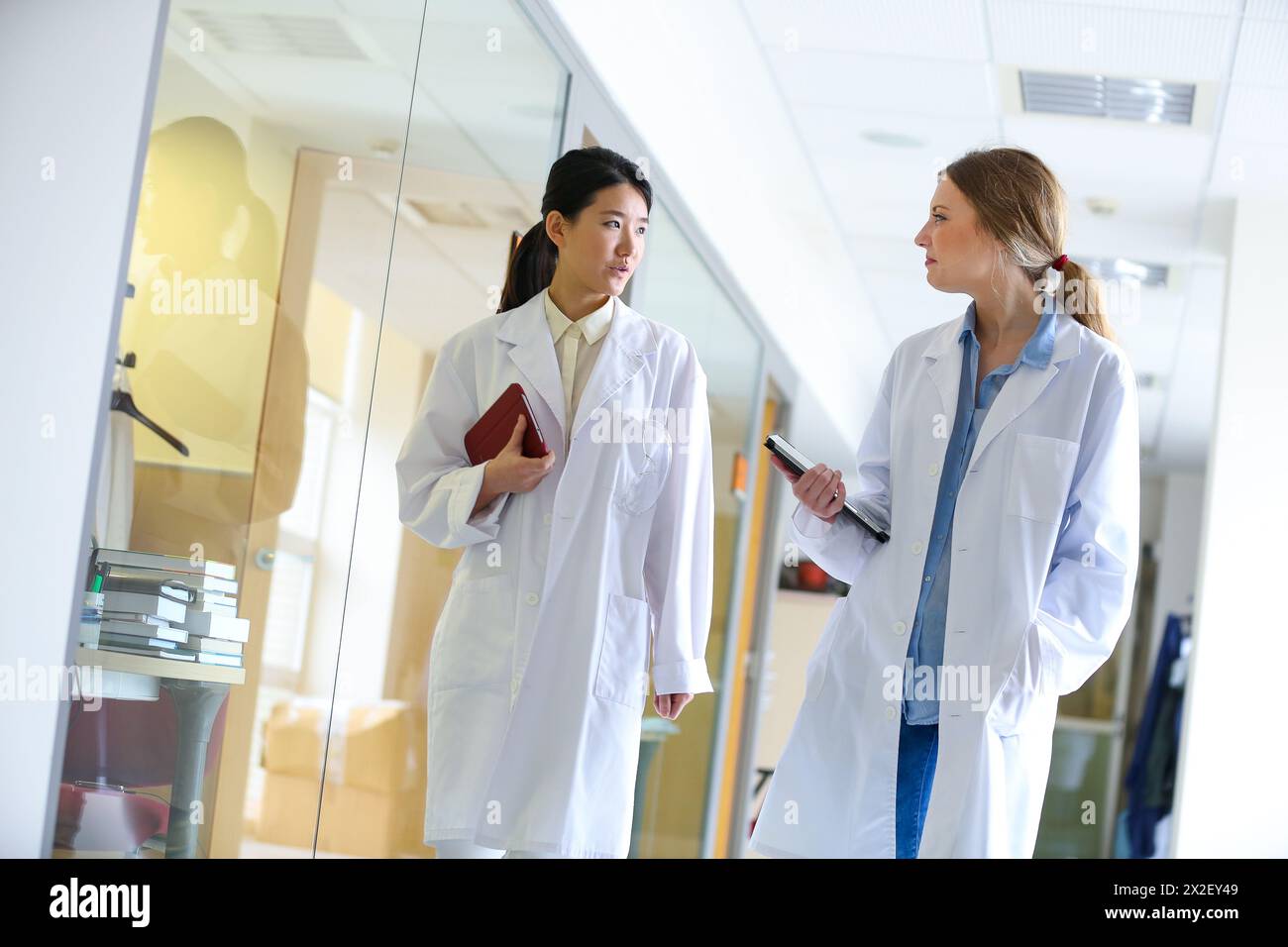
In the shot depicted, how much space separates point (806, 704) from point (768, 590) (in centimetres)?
504

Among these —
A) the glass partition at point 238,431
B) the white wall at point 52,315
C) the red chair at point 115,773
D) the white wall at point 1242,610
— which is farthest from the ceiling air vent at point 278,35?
the white wall at point 1242,610

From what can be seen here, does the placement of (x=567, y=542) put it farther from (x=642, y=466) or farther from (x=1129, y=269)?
(x=1129, y=269)

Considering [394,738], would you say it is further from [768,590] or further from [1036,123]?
[768,590]

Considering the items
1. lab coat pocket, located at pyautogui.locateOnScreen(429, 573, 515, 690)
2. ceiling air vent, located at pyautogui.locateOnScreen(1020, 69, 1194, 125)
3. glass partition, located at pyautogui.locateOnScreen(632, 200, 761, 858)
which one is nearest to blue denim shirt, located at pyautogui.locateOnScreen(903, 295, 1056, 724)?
lab coat pocket, located at pyautogui.locateOnScreen(429, 573, 515, 690)

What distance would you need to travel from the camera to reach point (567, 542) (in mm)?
2109

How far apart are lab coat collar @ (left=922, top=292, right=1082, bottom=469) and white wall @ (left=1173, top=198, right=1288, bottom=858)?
338cm

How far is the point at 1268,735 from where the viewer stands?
16.7 ft

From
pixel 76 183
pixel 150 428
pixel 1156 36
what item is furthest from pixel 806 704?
pixel 1156 36

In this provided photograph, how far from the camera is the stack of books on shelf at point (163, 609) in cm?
208

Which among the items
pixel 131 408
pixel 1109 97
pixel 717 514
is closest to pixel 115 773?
pixel 131 408

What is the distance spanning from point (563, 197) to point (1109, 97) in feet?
10.4

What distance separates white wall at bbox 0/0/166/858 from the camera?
1.93 m

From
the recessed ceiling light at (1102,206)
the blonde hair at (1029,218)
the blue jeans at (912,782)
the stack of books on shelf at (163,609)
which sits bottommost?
the blue jeans at (912,782)

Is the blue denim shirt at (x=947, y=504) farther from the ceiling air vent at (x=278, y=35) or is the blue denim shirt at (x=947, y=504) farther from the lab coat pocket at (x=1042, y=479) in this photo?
the ceiling air vent at (x=278, y=35)
